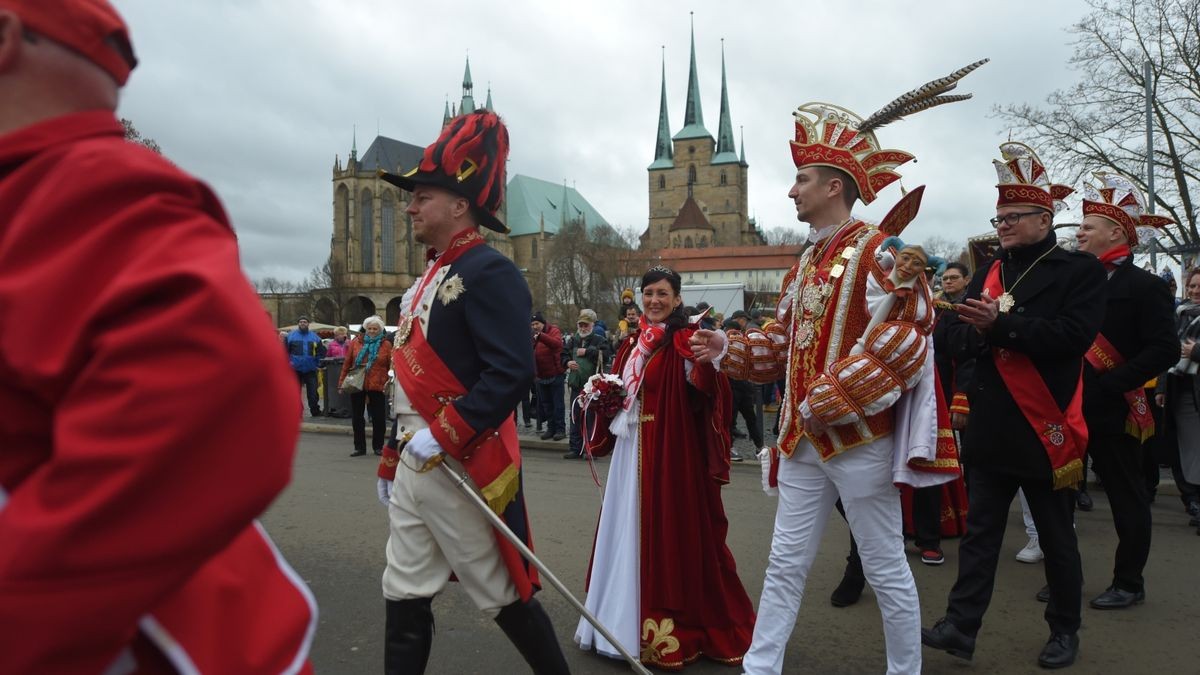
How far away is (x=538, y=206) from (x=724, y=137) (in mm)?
31838

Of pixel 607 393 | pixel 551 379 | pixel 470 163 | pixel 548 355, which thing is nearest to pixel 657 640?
pixel 607 393

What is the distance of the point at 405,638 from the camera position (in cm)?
295

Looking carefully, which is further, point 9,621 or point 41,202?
point 41,202

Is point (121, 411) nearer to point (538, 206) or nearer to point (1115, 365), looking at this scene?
point (1115, 365)

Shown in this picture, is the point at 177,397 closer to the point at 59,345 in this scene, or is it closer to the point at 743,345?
the point at 59,345

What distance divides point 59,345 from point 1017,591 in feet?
17.6

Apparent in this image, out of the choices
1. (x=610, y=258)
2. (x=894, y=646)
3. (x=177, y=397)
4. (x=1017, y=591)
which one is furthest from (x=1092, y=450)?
(x=610, y=258)

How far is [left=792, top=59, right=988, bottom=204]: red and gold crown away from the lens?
11.4 feet

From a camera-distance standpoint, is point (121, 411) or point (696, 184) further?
point (696, 184)

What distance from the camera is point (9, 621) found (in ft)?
2.92

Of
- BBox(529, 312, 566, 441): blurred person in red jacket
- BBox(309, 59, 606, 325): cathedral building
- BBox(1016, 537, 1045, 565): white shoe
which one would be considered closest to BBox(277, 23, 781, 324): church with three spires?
BBox(309, 59, 606, 325): cathedral building

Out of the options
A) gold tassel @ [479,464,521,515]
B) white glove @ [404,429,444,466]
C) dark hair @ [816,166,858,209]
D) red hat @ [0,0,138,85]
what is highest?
dark hair @ [816,166,858,209]

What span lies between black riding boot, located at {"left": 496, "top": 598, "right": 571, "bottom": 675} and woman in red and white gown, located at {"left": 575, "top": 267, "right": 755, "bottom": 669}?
1.04 m

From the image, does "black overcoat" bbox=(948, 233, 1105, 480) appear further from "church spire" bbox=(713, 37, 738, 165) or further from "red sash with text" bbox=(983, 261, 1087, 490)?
"church spire" bbox=(713, 37, 738, 165)
